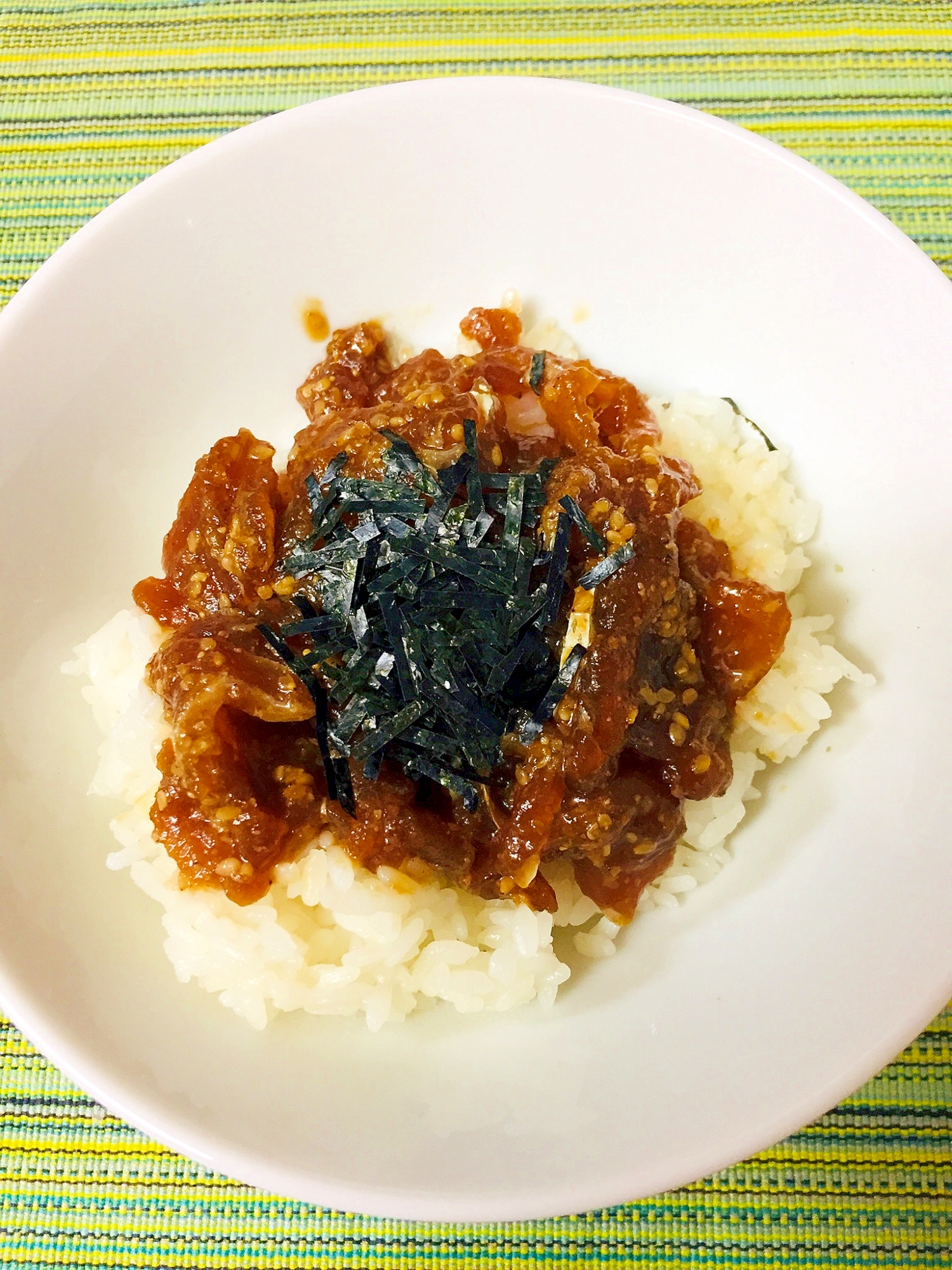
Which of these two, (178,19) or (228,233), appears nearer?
(228,233)

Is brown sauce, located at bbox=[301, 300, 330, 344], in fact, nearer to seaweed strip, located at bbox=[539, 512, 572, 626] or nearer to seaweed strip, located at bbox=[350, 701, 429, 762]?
seaweed strip, located at bbox=[539, 512, 572, 626]

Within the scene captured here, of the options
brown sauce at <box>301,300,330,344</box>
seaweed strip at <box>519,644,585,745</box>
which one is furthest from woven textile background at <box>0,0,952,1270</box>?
seaweed strip at <box>519,644,585,745</box>

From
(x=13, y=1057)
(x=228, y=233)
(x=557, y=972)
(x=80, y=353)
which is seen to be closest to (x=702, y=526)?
(x=557, y=972)

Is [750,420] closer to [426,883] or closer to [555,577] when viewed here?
[555,577]

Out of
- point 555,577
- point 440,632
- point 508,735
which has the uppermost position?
point 555,577

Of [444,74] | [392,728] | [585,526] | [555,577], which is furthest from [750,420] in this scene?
[444,74]

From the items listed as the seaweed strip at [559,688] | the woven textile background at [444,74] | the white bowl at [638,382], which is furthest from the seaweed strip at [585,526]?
the woven textile background at [444,74]

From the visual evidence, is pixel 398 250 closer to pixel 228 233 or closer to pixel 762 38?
pixel 228 233
